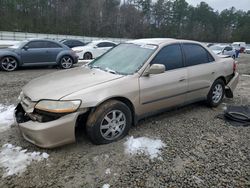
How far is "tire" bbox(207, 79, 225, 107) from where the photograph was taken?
4980mm

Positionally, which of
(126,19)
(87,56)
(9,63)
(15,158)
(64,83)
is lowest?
(15,158)

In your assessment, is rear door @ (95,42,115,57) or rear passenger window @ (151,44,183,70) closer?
rear passenger window @ (151,44,183,70)

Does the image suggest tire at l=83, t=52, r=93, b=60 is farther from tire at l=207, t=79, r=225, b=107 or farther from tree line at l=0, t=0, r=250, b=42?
tree line at l=0, t=0, r=250, b=42

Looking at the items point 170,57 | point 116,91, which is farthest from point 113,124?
point 170,57

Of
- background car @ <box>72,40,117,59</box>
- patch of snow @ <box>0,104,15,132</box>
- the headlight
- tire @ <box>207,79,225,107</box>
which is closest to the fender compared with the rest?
patch of snow @ <box>0,104,15,132</box>

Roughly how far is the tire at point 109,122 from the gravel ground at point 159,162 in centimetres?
12

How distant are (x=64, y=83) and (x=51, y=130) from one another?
80cm

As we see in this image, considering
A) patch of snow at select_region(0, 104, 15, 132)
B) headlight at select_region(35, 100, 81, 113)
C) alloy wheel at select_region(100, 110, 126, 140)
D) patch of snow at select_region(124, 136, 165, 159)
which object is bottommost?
patch of snow at select_region(124, 136, 165, 159)

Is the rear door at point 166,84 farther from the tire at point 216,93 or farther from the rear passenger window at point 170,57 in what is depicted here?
the tire at point 216,93

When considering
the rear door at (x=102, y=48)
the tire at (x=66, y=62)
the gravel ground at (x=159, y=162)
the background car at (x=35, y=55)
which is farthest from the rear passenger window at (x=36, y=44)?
the gravel ground at (x=159, y=162)

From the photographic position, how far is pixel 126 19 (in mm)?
56438

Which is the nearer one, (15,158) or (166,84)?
(15,158)

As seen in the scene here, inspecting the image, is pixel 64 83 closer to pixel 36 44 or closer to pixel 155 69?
pixel 155 69

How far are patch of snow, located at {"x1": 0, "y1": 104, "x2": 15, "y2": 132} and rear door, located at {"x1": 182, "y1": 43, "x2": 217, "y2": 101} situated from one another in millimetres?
3298
